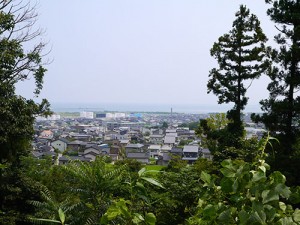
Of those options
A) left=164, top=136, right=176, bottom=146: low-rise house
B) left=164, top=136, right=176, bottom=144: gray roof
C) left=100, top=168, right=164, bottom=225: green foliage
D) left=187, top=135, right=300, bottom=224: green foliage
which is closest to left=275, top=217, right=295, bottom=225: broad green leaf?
left=187, top=135, right=300, bottom=224: green foliage

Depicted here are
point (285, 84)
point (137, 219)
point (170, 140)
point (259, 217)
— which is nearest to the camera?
point (259, 217)

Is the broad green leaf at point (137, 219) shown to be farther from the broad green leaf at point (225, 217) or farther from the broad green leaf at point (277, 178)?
the broad green leaf at point (277, 178)

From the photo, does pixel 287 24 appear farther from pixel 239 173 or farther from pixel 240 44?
pixel 239 173

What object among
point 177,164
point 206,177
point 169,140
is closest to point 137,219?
point 206,177

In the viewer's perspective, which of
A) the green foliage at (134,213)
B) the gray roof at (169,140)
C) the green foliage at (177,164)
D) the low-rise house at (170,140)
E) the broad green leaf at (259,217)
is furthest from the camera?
the gray roof at (169,140)

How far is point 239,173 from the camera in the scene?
0.66 meters

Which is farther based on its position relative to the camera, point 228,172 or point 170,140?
point 170,140

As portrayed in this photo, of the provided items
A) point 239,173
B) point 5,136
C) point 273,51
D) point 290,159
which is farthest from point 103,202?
point 273,51

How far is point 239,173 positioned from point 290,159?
8940mm

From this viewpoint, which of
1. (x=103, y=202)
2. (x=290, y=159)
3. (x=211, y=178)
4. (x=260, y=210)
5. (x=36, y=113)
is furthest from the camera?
(x=290, y=159)

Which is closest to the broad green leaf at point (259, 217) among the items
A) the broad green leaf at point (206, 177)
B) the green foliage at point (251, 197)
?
the green foliage at point (251, 197)

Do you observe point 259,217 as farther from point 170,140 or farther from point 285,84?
point 170,140

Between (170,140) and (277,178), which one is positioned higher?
(277,178)

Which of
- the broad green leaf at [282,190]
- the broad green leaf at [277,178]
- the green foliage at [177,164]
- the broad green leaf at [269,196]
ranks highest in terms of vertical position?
the broad green leaf at [277,178]
